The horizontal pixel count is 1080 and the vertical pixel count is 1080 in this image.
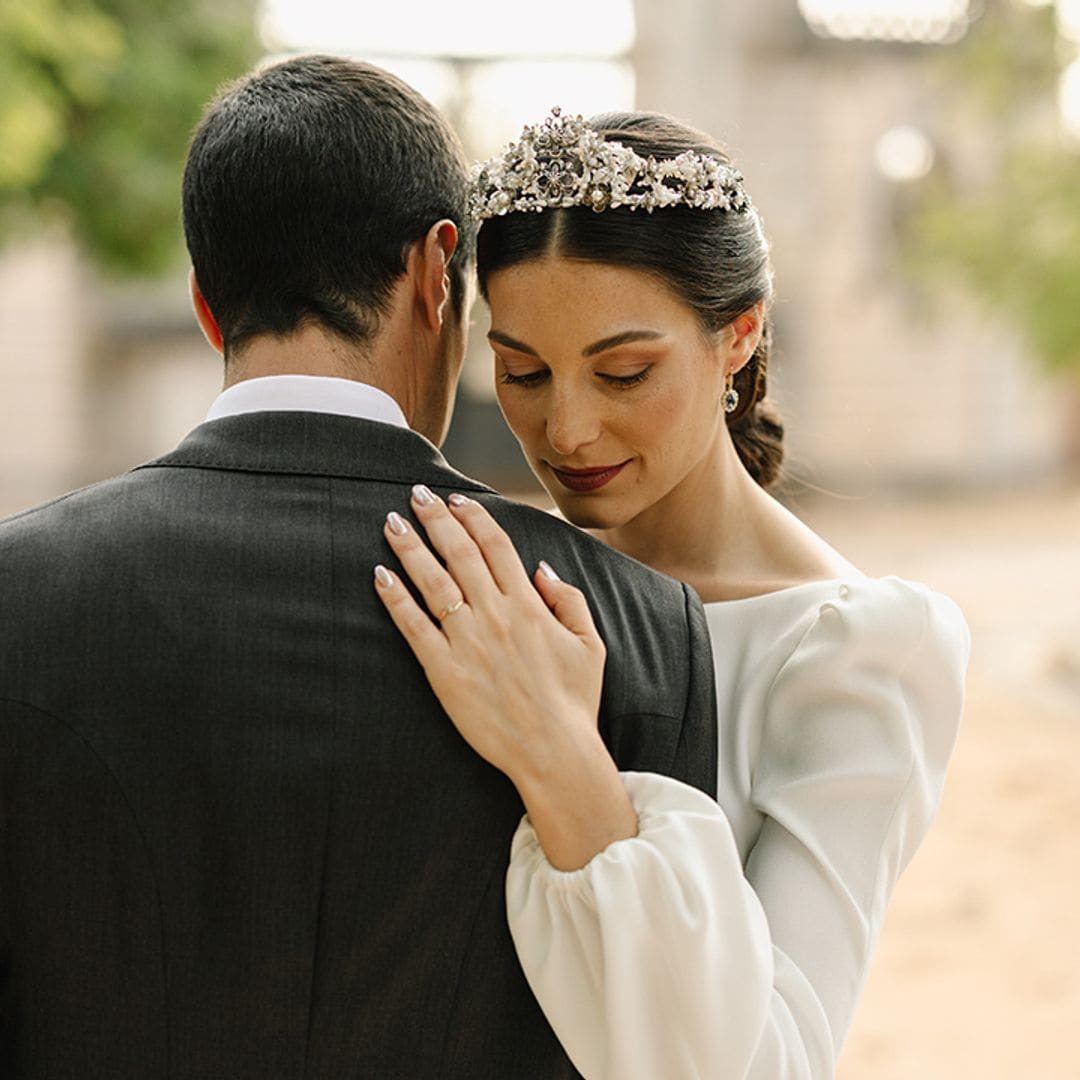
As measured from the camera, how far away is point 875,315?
20.0 meters

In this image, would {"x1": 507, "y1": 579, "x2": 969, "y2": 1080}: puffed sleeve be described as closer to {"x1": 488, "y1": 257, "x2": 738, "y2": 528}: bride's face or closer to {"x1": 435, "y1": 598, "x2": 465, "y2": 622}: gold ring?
{"x1": 435, "y1": 598, "x2": 465, "y2": 622}: gold ring

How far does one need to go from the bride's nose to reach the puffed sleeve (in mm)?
360

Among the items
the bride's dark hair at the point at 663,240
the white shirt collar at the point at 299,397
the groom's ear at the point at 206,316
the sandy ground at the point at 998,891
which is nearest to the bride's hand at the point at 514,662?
the white shirt collar at the point at 299,397

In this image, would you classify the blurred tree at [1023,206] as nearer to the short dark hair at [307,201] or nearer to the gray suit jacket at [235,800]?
the short dark hair at [307,201]

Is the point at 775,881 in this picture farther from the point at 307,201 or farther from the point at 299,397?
the point at 307,201

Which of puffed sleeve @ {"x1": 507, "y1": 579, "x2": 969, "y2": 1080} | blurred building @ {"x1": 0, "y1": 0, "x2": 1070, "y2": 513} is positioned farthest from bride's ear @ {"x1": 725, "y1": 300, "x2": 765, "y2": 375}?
blurred building @ {"x1": 0, "y1": 0, "x2": 1070, "y2": 513}

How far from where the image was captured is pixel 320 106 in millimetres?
1612

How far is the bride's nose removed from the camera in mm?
1901

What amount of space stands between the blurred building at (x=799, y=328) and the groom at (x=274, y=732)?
17106mm

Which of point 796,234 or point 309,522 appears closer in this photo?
point 309,522

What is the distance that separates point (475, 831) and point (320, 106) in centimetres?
75

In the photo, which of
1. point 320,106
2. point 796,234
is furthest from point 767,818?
point 796,234

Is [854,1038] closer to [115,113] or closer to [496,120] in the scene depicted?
[115,113]

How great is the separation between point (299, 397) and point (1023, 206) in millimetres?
8119
